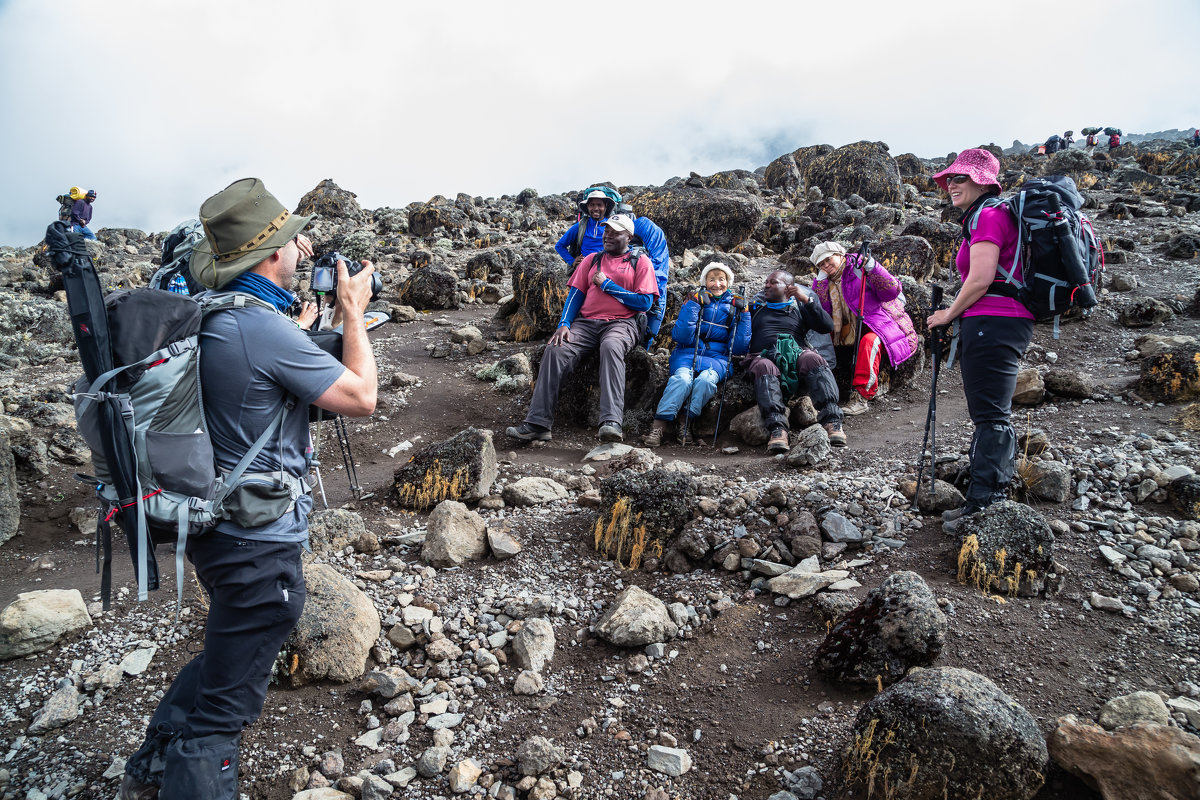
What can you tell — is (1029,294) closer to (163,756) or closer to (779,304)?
(779,304)

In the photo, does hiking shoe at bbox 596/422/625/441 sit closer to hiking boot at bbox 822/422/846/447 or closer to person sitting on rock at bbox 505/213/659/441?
person sitting on rock at bbox 505/213/659/441

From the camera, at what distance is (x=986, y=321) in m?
4.41

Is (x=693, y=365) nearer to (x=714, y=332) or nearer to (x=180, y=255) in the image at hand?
(x=714, y=332)

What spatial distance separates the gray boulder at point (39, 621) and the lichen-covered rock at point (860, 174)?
75.0 feet

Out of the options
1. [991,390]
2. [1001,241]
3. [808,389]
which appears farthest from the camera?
[808,389]

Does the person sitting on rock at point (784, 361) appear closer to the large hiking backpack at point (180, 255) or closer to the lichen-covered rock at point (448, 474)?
the lichen-covered rock at point (448, 474)

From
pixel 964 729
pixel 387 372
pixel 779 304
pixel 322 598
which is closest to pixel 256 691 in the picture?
pixel 322 598

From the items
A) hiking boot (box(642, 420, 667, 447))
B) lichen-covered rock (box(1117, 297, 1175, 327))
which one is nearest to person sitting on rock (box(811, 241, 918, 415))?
hiking boot (box(642, 420, 667, 447))

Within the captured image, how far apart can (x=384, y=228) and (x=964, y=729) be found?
24.9 m

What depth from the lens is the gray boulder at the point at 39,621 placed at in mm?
3798

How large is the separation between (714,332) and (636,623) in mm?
4497

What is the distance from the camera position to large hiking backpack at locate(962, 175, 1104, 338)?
13.5 feet

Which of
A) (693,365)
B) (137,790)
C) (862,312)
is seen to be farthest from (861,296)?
(137,790)

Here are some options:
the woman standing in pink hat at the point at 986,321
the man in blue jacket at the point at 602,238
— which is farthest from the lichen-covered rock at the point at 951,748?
the man in blue jacket at the point at 602,238
